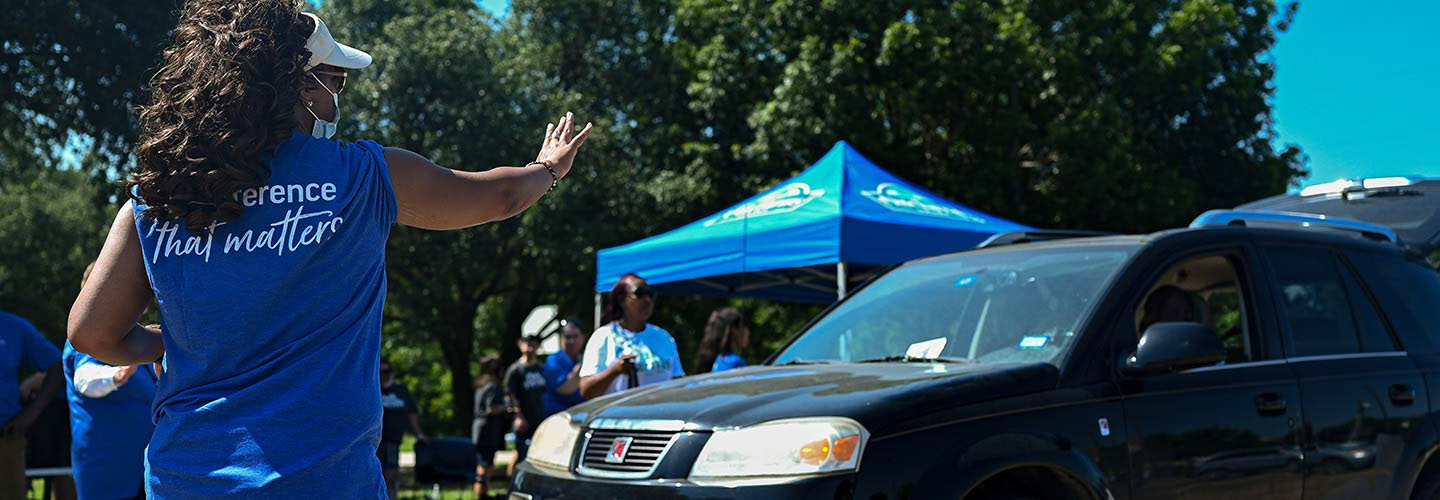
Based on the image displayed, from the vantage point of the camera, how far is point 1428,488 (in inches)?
190

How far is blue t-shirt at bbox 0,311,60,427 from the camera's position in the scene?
256 inches

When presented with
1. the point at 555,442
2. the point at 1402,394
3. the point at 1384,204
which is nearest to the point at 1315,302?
the point at 1402,394

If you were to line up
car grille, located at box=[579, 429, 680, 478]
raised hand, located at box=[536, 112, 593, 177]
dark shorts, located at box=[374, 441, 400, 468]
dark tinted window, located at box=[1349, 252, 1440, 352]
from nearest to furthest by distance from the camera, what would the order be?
raised hand, located at box=[536, 112, 593, 177] → car grille, located at box=[579, 429, 680, 478] → dark tinted window, located at box=[1349, 252, 1440, 352] → dark shorts, located at box=[374, 441, 400, 468]

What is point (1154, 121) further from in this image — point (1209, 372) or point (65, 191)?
point (65, 191)

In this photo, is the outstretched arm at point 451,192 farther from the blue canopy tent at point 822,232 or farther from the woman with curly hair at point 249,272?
the blue canopy tent at point 822,232

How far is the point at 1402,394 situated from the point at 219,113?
4.49 meters

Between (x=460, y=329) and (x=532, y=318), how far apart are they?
760cm

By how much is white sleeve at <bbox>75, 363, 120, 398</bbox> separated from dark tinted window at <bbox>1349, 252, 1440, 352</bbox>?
5.11 meters

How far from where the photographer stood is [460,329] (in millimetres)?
26469

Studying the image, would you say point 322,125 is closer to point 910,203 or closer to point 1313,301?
point 1313,301

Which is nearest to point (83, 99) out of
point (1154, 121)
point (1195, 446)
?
point (1195, 446)

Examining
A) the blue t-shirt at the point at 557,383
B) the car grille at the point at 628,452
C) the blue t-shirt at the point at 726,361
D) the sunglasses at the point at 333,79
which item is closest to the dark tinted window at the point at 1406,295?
the car grille at the point at 628,452

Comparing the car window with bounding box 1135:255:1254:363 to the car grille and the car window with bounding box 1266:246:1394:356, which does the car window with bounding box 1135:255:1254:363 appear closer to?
the car window with bounding box 1266:246:1394:356

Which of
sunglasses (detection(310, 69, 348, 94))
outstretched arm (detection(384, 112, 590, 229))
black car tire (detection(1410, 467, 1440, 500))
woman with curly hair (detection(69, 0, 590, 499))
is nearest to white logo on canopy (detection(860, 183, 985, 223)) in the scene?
black car tire (detection(1410, 467, 1440, 500))
